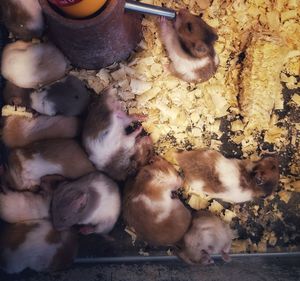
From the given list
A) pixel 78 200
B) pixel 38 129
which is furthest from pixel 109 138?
pixel 38 129

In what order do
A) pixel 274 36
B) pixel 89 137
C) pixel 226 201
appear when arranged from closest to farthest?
pixel 89 137 < pixel 274 36 < pixel 226 201

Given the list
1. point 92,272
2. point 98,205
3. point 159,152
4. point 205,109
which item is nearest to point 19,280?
point 92,272

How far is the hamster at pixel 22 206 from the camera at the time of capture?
303cm

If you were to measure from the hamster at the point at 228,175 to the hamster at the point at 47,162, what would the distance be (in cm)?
71

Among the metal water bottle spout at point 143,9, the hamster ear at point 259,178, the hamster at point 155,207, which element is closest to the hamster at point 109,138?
the hamster at point 155,207

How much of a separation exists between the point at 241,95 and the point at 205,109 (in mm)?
283

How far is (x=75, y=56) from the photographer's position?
9.75ft

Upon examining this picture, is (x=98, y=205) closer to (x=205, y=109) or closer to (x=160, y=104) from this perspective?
(x=160, y=104)

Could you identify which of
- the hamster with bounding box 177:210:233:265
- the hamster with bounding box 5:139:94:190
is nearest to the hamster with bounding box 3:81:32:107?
the hamster with bounding box 5:139:94:190

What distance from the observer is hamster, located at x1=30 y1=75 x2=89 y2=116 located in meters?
2.99

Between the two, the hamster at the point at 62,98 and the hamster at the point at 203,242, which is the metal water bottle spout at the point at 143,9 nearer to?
the hamster at the point at 62,98

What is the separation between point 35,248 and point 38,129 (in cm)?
82

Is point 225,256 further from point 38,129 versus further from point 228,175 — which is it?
point 38,129

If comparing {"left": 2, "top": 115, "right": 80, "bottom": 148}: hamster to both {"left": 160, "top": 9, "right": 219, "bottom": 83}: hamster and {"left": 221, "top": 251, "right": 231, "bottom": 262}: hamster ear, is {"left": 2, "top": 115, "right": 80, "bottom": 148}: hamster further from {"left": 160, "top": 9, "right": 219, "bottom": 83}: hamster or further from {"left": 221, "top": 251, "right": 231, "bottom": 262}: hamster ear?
{"left": 221, "top": 251, "right": 231, "bottom": 262}: hamster ear
